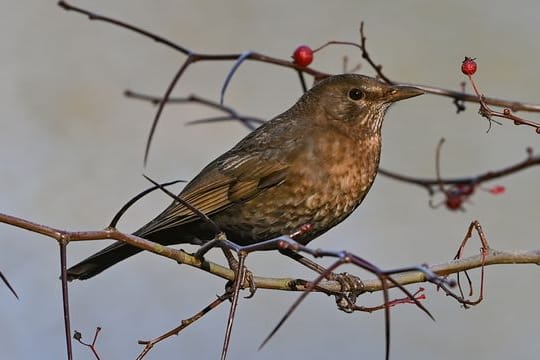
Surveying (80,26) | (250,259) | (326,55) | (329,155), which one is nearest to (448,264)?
(329,155)

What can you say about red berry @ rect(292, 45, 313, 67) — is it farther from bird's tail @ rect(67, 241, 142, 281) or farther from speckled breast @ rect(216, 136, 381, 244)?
bird's tail @ rect(67, 241, 142, 281)

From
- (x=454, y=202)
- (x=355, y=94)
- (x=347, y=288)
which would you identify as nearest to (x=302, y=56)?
(x=454, y=202)

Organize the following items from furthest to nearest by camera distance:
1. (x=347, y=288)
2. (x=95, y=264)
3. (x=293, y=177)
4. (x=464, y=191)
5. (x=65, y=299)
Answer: (x=293, y=177) → (x=95, y=264) → (x=347, y=288) → (x=464, y=191) → (x=65, y=299)

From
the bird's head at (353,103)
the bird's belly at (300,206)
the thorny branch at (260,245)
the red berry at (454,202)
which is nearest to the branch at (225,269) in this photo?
the thorny branch at (260,245)

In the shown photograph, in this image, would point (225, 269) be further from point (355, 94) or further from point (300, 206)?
point (355, 94)

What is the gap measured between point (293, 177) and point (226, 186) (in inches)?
11.3

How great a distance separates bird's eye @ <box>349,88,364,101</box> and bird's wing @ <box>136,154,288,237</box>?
0.35 metres

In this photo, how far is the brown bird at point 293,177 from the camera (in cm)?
350

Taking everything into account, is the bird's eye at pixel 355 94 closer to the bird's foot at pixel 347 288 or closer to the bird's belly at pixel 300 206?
the bird's belly at pixel 300 206

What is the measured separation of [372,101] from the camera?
3664 millimetres

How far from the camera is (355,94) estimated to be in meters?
3.69

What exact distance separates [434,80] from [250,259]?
1.61 metres

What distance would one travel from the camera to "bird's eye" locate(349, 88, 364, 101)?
367 centimetres

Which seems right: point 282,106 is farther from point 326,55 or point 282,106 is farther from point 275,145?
point 275,145
